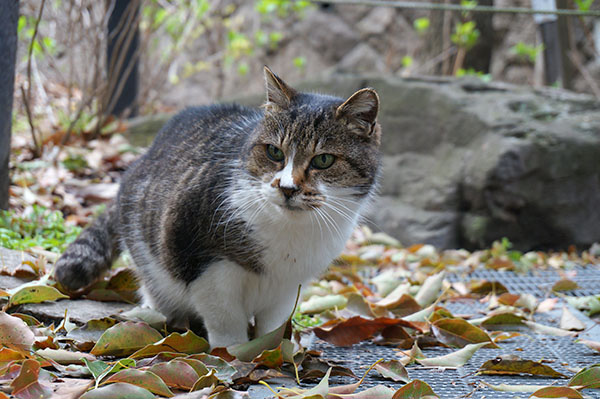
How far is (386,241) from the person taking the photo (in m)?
5.01

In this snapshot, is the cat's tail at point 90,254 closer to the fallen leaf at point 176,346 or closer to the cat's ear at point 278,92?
the fallen leaf at point 176,346

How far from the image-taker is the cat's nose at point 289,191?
2.20 m

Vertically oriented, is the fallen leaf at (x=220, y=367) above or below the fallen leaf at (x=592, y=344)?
above

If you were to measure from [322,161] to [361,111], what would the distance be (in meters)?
0.27

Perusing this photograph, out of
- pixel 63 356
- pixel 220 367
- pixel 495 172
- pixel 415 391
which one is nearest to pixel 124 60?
pixel 495 172

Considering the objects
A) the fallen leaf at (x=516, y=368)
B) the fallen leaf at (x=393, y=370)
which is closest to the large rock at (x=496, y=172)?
the fallen leaf at (x=516, y=368)

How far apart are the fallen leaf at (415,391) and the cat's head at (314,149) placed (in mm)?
767

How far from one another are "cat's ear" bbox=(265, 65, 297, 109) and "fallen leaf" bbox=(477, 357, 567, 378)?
127 cm

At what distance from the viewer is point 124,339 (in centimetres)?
206

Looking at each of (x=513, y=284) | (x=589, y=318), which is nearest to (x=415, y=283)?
(x=513, y=284)

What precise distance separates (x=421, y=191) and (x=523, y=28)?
22.6 feet

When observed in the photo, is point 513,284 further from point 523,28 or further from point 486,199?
point 523,28

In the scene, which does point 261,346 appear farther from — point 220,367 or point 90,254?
point 90,254

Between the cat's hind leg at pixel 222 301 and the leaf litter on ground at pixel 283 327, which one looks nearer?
the leaf litter on ground at pixel 283 327
